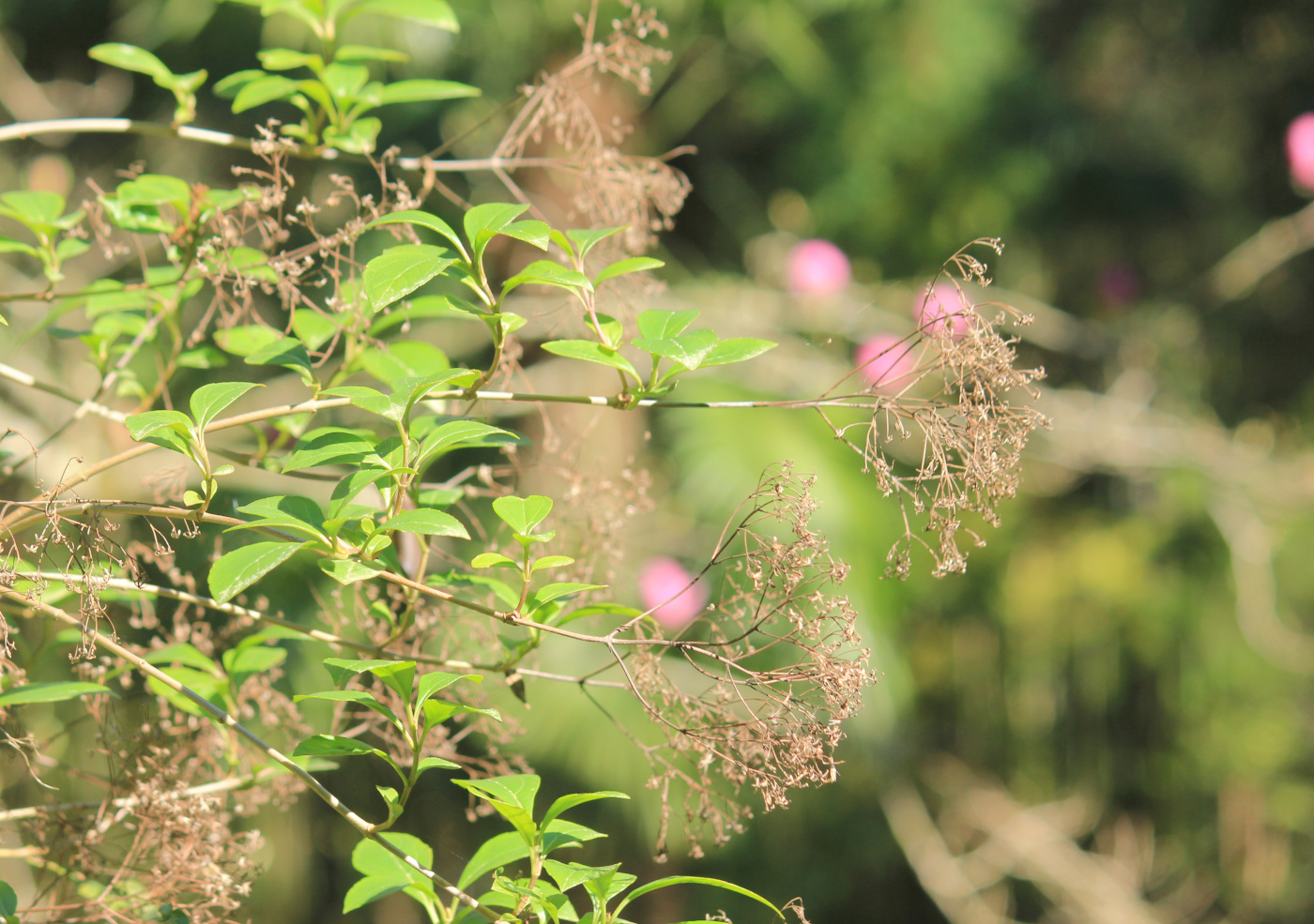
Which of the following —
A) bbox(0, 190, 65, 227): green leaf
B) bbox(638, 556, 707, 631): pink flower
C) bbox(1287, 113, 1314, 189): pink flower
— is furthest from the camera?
bbox(1287, 113, 1314, 189): pink flower

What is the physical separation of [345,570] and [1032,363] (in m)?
1.90

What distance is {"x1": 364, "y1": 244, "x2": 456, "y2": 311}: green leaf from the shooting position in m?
0.25

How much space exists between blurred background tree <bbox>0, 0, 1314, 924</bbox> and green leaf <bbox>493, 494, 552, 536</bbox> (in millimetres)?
1059

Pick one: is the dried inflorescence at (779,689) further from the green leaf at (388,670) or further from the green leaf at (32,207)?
the green leaf at (32,207)

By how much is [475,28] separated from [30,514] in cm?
143

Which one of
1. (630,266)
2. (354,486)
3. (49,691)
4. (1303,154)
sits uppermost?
(1303,154)

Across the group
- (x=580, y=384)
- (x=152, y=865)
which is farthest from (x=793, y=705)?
(x=580, y=384)

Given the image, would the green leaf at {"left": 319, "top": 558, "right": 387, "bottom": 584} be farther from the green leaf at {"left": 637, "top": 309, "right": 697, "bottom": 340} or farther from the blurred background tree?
the blurred background tree

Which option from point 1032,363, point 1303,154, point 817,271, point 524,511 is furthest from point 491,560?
point 1032,363

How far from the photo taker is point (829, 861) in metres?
1.64

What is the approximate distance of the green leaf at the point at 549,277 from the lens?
258 millimetres

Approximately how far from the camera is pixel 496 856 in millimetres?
290

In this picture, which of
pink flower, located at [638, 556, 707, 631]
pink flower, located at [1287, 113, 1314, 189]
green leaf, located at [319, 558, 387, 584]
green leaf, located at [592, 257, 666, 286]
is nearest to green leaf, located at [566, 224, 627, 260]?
green leaf, located at [592, 257, 666, 286]

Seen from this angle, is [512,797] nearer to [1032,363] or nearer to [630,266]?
[630,266]
